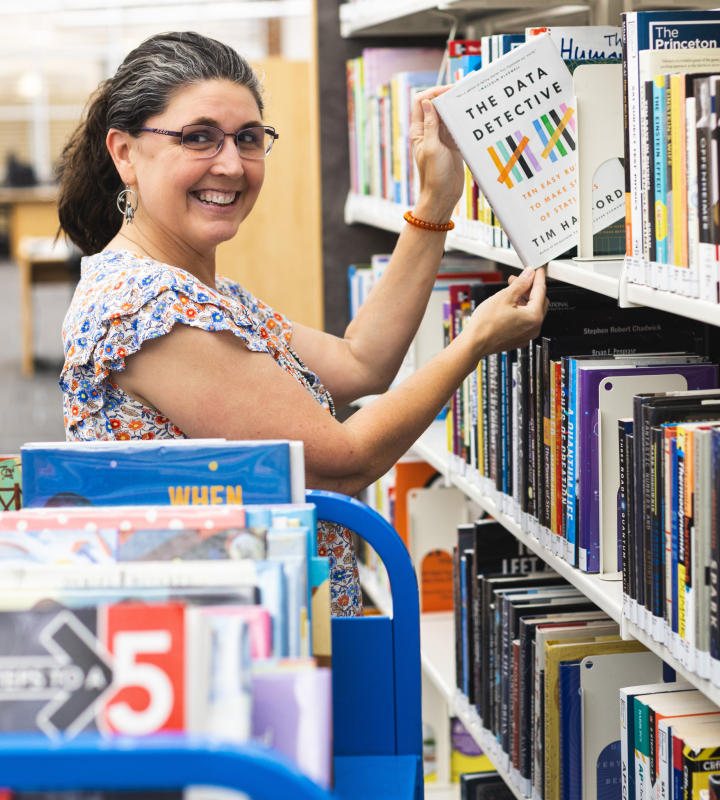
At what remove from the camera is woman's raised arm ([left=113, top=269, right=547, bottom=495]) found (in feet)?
4.22

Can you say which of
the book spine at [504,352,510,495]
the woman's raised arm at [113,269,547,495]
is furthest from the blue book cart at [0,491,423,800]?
the book spine at [504,352,510,495]

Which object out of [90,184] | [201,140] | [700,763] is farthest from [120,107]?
[700,763]

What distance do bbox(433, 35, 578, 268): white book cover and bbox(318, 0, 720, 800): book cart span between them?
0.05m

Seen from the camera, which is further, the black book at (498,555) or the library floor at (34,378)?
the library floor at (34,378)

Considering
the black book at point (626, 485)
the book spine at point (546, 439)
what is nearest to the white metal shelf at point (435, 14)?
the book spine at point (546, 439)

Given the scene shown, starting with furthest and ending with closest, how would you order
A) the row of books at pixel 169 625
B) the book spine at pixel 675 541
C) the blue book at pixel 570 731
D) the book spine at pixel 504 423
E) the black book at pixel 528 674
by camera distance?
the book spine at pixel 504 423 < the black book at pixel 528 674 < the blue book at pixel 570 731 < the book spine at pixel 675 541 < the row of books at pixel 169 625

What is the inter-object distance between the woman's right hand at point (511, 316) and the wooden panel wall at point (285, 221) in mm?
2049

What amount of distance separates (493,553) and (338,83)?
63.8 inches

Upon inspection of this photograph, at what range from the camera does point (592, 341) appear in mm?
1474

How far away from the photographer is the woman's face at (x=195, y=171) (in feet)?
4.78

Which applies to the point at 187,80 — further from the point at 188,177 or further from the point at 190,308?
the point at 190,308

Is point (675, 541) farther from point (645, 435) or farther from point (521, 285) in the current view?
point (521, 285)

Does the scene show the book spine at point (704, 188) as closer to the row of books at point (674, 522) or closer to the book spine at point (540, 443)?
the row of books at point (674, 522)

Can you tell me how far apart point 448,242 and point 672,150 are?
0.94 metres
